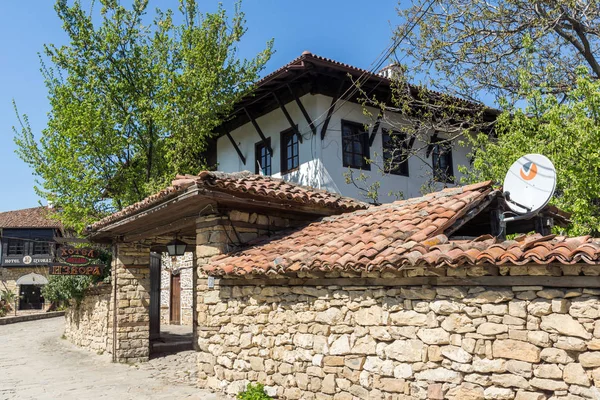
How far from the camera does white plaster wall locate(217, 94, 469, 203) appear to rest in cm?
1172

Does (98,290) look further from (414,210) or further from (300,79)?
(414,210)

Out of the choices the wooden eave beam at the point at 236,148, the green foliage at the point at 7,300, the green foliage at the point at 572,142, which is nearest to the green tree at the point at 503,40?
the green foliage at the point at 572,142

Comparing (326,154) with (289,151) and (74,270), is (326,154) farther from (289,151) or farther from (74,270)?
(74,270)

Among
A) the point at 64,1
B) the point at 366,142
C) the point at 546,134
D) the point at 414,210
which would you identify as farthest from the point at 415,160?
the point at 64,1

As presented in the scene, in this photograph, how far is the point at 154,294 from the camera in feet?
37.9

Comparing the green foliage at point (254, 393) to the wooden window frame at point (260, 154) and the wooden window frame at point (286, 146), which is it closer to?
the wooden window frame at point (286, 146)

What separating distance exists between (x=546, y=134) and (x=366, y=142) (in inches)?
215

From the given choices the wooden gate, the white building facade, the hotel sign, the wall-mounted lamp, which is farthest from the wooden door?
the hotel sign

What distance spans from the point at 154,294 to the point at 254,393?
20.4 ft

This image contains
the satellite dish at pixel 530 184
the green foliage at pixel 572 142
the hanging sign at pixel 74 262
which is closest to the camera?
the satellite dish at pixel 530 184

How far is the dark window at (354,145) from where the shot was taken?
12.2m

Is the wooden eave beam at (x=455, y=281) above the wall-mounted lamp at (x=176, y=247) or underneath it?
underneath

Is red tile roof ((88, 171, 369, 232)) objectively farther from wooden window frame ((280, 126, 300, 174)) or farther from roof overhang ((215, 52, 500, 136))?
wooden window frame ((280, 126, 300, 174))

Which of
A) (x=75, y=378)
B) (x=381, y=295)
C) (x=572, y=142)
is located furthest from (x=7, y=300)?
(x=572, y=142)
